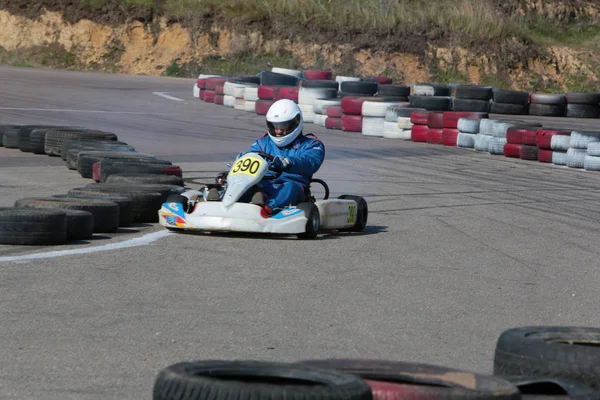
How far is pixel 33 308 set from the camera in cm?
530

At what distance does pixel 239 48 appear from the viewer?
3578cm

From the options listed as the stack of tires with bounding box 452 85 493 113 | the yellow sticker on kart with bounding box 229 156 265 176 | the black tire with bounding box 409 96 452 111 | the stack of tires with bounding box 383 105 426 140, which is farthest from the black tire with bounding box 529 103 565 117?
the yellow sticker on kart with bounding box 229 156 265 176

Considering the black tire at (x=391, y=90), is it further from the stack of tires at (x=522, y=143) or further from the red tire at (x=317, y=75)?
the stack of tires at (x=522, y=143)

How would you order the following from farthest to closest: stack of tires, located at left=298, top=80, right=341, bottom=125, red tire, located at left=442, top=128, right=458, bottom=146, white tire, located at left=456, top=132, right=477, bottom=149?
1. stack of tires, located at left=298, top=80, right=341, bottom=125
2. red tire, located at left=442, top=128, right=458, bottom=146
3. white tire, located at left=456, top=132, right=477, bottom=149

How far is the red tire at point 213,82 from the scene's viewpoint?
25812 millimetres

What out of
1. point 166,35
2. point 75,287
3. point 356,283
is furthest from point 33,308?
point 166,35

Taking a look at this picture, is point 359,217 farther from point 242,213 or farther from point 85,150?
point 85,150

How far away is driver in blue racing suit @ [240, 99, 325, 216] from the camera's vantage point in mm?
8445

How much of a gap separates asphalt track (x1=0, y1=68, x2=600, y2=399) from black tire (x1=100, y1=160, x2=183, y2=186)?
18.8 inches

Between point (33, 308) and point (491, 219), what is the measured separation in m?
5.40

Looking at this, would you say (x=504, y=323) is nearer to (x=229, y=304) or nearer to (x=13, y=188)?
(x=229, y=304)

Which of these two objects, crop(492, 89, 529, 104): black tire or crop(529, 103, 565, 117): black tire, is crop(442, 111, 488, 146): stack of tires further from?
crop(529, 103, 565, 117): black tire

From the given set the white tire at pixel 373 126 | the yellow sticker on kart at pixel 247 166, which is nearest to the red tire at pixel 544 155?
the white tire at pixel 373 126

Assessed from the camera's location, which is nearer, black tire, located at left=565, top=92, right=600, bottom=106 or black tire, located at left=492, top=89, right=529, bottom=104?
black tire, located at left=492, top=89, right=529, bottom=104
